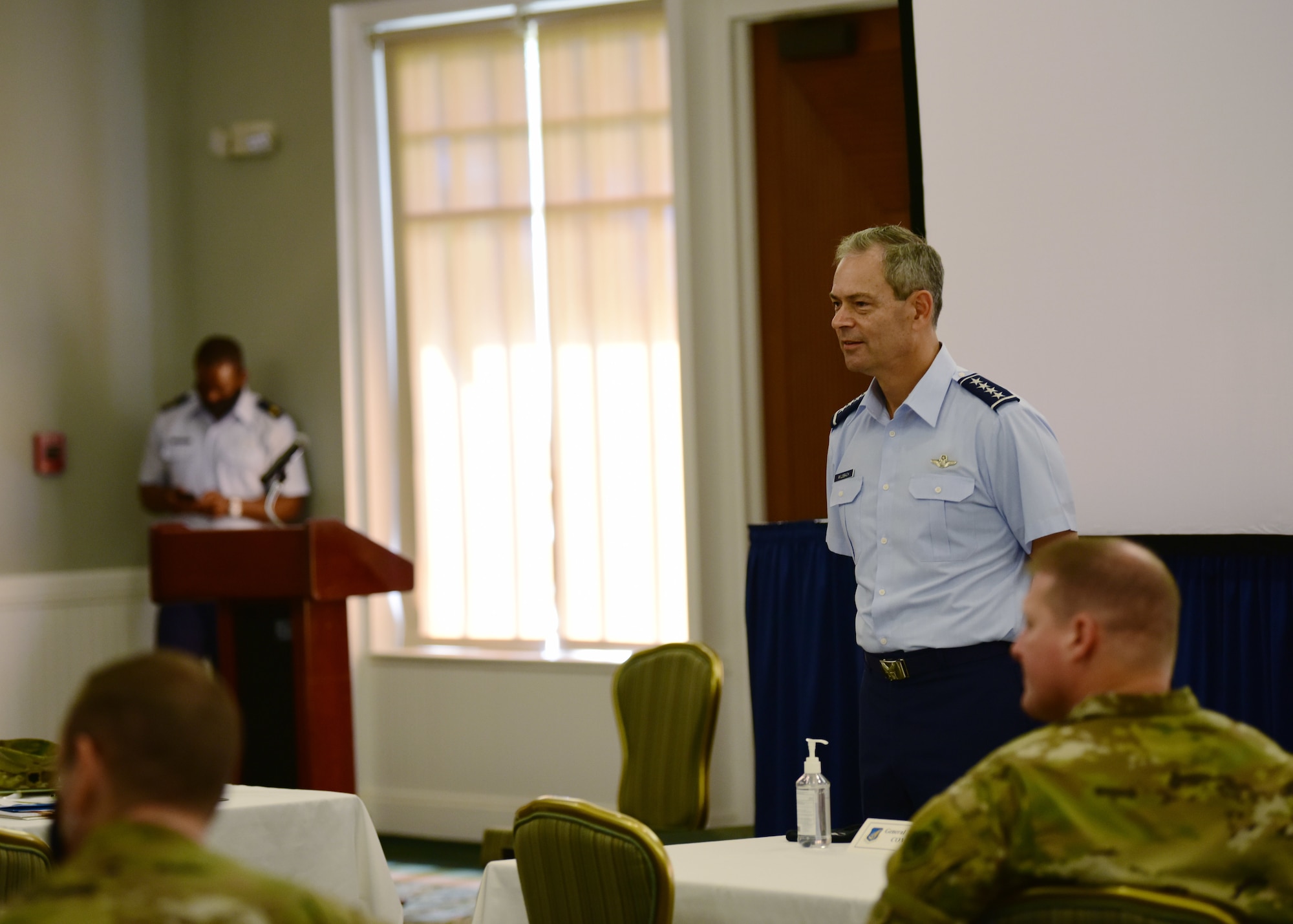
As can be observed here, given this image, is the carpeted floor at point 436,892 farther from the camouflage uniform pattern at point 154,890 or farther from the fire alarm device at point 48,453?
the camouflage uniform pattern at point 154,890

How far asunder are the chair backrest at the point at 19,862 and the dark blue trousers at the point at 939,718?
1474 mm

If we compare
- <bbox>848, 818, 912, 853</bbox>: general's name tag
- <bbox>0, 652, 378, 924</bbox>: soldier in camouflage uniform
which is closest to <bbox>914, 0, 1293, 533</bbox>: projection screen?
<bbox>848, 818, 912, 853</bbox>: general's name tag

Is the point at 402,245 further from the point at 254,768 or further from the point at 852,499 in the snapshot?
the point at 852,499

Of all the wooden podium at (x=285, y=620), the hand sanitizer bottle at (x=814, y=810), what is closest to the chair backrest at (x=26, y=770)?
the wooden podium at (x=285, y=620)

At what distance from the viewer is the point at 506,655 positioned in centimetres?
575

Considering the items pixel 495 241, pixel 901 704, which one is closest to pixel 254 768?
pixel 495 241

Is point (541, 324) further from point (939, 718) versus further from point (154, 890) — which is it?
point (154, 890)

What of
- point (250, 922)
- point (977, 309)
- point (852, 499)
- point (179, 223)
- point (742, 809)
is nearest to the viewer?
point (250, 922)

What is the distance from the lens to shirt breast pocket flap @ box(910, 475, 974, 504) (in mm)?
2580

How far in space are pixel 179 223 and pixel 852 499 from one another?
4.46 m

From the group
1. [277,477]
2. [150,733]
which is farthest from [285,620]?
[150,733]

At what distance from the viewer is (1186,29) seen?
11.5ft

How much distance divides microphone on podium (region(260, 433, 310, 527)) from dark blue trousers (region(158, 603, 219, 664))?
18.5 inches

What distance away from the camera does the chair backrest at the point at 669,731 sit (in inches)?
144
